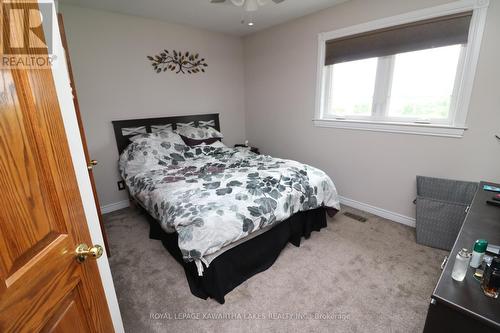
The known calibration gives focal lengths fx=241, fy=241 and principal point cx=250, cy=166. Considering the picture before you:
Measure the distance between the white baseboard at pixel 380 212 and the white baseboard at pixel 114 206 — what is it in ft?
9.72

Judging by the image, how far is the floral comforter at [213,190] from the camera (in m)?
1.69

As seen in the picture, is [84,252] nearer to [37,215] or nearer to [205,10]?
[37,215]

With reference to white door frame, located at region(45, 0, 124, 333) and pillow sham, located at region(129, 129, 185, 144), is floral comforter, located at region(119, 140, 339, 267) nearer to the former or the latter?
pillow sham, located at region(129, 129, 185, 144)

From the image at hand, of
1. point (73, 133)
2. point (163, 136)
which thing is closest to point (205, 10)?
point (163, 136)


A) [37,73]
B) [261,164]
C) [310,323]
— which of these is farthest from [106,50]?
[310,323]

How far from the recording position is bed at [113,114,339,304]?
1.70 m

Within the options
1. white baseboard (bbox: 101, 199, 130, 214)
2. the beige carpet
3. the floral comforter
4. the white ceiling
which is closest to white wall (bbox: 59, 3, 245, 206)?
white baseboard (bbox: 101, 199, 130, 214)

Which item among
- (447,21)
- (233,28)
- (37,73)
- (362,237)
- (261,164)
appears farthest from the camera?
(233,28)

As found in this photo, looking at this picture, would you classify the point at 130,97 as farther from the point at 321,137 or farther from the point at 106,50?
the point at 321,137

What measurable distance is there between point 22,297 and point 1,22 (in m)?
0.59

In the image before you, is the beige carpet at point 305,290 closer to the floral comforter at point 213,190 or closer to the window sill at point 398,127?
the floral comforter at point 213,190

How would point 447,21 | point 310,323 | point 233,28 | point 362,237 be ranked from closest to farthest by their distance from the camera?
point 310,323 < point 447,21 < point 362,237 < point 233,28

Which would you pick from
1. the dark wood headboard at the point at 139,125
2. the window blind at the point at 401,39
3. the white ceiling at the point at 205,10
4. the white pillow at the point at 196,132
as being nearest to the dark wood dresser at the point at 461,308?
the window blind at the point at 401,39

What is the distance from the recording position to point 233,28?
3586 mm
